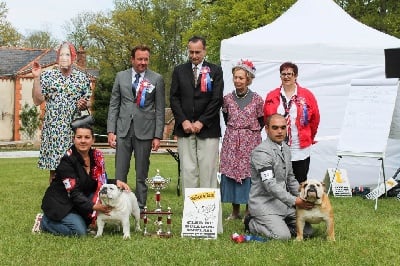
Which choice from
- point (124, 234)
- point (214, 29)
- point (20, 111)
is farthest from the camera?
point (20, 111)

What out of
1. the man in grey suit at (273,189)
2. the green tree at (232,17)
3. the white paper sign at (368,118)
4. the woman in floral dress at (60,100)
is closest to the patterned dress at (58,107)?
the woman in floral dress at (60,100)

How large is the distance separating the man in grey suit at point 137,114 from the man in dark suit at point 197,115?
0.39 meters

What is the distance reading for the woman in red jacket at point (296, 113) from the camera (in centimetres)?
612

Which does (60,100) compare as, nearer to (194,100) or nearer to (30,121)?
(194,100)

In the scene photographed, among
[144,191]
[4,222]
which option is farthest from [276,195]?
[4,222]

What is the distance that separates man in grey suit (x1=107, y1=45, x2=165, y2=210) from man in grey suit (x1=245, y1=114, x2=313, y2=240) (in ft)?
4.32

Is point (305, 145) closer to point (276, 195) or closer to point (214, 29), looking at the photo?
point (276, 195)

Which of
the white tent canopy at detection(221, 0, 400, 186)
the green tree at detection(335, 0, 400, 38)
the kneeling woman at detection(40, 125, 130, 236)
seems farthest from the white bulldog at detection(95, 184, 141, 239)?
the green tree at detection(335, 0, 400, 38)

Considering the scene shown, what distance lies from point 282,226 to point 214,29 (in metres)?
23.7

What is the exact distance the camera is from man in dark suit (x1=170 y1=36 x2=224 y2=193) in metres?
5.73

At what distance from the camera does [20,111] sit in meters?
36.4

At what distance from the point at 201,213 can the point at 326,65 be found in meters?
4.87

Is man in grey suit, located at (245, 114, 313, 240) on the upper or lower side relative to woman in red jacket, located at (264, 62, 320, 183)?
lower

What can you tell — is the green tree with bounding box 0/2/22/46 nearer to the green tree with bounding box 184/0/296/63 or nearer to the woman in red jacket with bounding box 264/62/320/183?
the green tree with bounding box 184/0/296/63
